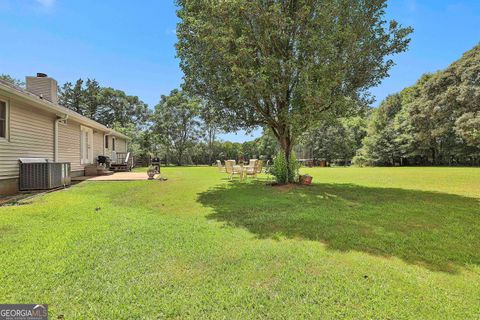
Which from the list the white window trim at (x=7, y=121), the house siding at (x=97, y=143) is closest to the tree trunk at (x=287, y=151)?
the white window trim at (x=7, y=121)

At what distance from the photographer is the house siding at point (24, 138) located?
24.7 feet

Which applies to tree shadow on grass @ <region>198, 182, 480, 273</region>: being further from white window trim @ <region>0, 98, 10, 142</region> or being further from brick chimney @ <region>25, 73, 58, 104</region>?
brick chimney @ <region>25, 73, 58, 104</region>

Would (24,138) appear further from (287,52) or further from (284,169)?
(287,52)

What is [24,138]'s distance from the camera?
325 inches

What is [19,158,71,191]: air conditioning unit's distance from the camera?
8086 millimetres

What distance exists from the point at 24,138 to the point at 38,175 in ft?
4.28

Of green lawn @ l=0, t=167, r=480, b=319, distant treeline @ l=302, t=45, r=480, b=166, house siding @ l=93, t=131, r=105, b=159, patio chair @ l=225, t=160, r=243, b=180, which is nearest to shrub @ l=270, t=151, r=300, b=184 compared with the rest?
patio chair @ l=225, t=160, r=243, b=180

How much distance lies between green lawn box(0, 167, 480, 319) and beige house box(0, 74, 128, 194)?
2.79m

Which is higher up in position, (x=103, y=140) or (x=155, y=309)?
(x=103, y=140)

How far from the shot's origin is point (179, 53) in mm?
9578

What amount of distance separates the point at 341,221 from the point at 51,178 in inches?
363

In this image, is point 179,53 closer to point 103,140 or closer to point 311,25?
point 311,25

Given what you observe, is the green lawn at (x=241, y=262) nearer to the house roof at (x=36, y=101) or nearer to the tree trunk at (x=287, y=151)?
the house roof at (x=36, y=101)

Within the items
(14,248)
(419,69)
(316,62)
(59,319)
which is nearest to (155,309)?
(59,319)
